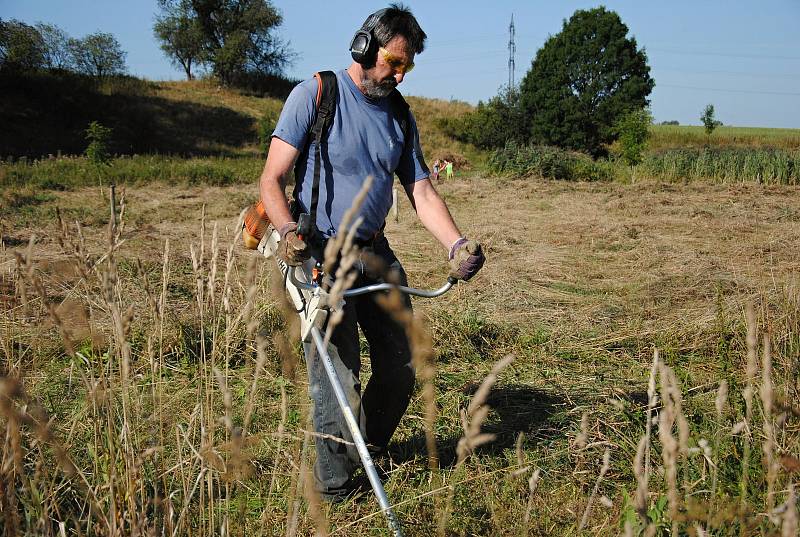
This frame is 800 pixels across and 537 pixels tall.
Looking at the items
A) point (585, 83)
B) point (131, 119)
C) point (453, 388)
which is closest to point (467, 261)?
point (453, 388)

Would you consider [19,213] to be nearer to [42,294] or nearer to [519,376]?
[519,376]

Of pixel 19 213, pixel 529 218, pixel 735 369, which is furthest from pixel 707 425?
pixel 19 213

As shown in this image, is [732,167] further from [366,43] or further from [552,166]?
[366,43]

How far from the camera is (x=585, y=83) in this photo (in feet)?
126

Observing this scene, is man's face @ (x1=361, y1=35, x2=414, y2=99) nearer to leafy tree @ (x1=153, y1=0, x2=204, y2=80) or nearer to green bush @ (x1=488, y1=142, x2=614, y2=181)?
green bush @ (x1=488, y1=142, x2=614, y2=181)

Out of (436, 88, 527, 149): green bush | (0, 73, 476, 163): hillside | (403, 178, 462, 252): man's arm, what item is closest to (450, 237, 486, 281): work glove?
(403, 178, 462, 252): man's arm

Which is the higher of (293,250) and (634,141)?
(634,141)

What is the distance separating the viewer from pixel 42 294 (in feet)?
4.52

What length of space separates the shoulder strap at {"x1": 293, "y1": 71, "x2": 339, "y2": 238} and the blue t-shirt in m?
0.02

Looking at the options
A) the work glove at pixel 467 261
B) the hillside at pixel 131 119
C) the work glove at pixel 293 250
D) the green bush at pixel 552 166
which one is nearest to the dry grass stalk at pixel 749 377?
the work glove at pixel 467 261

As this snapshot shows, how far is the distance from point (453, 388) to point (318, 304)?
2.13 meters

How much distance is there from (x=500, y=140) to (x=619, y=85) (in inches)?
438

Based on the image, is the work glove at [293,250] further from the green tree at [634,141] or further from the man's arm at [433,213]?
the green tree at [634,141]

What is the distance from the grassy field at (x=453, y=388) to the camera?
144cm
